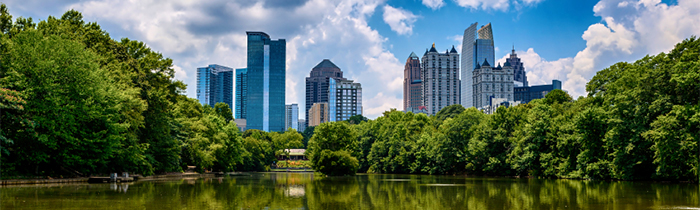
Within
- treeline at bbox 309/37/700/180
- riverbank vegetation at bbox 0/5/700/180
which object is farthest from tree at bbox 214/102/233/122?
treeline at bbox 309/37/700/180

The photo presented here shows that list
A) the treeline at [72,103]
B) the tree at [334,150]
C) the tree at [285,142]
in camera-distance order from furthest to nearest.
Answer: the tree at [285,142], the tree at [334,150], the treeline at [72,103]

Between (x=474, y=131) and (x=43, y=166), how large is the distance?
1982 inches

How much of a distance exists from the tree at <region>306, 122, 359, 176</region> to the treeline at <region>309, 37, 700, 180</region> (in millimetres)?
256

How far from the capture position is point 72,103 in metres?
33.1

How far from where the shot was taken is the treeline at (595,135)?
35.5 metres

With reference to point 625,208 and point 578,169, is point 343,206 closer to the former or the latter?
point 625,208

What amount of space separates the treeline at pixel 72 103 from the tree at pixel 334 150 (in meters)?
20.2

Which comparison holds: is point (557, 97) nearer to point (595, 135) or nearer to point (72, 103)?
point (595, 135)

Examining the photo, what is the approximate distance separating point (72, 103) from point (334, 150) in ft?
125

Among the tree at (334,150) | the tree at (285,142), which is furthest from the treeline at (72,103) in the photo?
the tree at (285,142)

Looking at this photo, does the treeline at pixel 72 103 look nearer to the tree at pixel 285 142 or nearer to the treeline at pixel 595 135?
the treeline at pixel 595 135

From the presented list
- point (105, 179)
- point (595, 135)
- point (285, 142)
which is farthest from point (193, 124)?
point (285, 142)

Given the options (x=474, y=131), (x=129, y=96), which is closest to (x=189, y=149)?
(x=129, y=96)

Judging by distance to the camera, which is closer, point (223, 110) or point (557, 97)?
point (557, 97)
